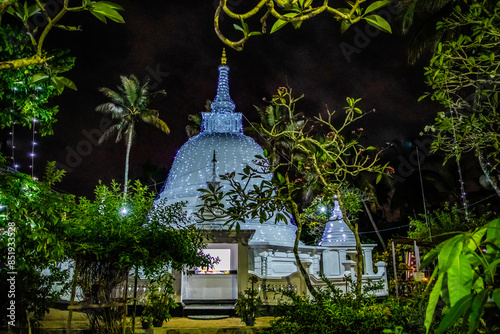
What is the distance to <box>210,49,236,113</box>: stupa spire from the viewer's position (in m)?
26.6

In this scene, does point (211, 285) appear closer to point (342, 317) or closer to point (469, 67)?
point (342, 317)

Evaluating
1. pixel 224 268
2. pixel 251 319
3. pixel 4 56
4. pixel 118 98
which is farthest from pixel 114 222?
pixel 118 98

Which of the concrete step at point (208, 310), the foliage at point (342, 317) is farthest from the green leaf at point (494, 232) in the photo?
the concrete step at point (208, 310)

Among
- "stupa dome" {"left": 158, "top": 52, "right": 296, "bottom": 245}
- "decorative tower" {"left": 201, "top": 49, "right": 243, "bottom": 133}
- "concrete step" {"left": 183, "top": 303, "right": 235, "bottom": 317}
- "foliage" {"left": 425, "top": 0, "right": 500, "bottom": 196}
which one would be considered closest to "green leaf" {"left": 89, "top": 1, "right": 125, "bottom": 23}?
"foliage" {"left": 425, "top": 0, "right": 500, "bottom": 196}

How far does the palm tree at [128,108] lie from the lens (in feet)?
96.2

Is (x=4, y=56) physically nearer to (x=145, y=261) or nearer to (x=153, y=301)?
(x=145, y=261)

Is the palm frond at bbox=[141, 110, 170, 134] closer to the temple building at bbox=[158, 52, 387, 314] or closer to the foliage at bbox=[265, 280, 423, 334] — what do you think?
the temple building at bbox=[158, 52, 387, 314]

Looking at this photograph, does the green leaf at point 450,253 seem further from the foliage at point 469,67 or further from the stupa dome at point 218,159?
the stupa dome at point 218,159

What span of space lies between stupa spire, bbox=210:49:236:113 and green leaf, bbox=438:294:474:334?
25832 mm

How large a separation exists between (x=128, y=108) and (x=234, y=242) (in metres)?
19.2

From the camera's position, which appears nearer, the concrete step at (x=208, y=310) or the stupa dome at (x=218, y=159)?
the concrete step at (x=208, y=310)

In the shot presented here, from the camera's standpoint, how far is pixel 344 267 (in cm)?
1902

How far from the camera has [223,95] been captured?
89.2 feet

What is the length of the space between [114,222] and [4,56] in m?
3.87
